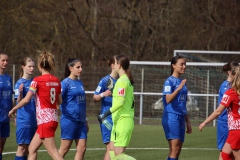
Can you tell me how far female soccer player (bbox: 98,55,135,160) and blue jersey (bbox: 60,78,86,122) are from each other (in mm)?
1520

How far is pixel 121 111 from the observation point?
9242 mm

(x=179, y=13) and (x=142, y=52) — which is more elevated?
(x=179, y=13)

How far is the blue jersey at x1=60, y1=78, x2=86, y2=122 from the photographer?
10.7 meters

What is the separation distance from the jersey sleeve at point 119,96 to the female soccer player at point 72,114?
1.73 metres

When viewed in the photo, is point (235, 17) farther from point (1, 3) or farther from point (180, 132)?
point (180, 132)

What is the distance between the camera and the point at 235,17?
30.3 m

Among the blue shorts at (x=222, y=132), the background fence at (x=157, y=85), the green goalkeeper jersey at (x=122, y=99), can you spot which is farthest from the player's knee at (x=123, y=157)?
the background fence at (x=157, y=85)

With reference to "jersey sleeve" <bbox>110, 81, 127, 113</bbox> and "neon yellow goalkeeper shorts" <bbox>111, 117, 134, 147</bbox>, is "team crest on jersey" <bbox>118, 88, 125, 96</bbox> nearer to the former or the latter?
"jersey sleeve" <bbox>110, 81, 127, 113</bbox>

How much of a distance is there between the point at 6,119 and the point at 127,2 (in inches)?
786

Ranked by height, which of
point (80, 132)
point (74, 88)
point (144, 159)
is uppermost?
point (74, 88)

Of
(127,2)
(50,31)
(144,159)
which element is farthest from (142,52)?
(144,159)

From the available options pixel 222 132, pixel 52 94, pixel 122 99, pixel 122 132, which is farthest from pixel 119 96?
pixel 222 132

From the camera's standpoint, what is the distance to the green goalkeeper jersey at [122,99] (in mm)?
9086

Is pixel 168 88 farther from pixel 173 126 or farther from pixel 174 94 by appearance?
pixel 173 126
